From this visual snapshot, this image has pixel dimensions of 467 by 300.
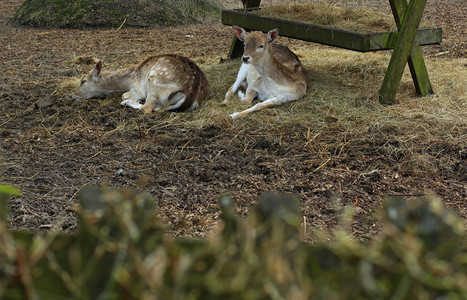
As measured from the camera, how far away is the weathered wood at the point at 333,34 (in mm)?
6383

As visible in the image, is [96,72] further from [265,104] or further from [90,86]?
[265,104]

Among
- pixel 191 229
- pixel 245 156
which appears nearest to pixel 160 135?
pixel 245 156

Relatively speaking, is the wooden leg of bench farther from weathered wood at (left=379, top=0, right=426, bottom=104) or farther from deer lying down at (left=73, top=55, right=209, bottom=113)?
deer lying down at (left=73, top=55, right=209, bottom=113)

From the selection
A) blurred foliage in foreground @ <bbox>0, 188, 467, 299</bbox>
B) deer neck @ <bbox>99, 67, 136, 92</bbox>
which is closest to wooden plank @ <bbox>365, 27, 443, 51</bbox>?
deer neck @ <bbox>99, 67, 136, 92</bbox>

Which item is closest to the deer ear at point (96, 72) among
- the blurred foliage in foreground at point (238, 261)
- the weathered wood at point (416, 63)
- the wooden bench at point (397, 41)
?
the wooden bench at point (397, 41)

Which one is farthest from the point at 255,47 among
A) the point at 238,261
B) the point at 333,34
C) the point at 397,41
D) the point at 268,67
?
the point at 238,261

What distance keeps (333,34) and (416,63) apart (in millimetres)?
944

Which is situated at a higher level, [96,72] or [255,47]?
[255,47]

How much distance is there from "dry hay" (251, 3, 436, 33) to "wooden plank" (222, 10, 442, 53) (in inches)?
9.0

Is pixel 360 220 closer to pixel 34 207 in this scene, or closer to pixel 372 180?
pixel 372 180

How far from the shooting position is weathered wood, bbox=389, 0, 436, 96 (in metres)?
6.43

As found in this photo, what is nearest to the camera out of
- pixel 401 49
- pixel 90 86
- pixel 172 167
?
pixel 172 167

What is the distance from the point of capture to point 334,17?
763 cm

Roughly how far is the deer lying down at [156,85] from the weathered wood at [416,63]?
225 cm
